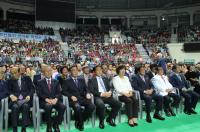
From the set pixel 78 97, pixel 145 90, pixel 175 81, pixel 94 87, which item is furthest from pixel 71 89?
pixel 175 81

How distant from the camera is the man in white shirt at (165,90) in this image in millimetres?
8836

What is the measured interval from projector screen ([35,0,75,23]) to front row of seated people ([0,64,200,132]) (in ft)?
87.5

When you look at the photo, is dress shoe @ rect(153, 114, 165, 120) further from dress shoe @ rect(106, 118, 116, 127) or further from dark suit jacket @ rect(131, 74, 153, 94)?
dress shoe @ rect(106, 118, 116, 127)

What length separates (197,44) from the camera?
30031 millimetres

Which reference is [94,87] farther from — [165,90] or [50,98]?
[165,90]

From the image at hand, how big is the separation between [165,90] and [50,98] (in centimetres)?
325

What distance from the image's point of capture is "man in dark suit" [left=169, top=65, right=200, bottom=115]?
9.41 meters

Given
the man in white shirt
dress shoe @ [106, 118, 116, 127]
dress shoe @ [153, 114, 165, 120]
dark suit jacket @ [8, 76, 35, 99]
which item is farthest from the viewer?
the man in white shirt

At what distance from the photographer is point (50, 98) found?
7082 mm

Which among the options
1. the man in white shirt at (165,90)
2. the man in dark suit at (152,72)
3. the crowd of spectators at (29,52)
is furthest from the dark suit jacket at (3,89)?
the crowd of spectators at (29,52)

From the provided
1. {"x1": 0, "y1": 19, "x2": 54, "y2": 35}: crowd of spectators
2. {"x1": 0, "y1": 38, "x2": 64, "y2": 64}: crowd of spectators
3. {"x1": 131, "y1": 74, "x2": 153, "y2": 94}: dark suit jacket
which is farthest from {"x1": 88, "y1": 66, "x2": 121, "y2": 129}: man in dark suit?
{"x1": 0, "y1": 19, "x2": 54, "y2": 35}: crowd of spectators

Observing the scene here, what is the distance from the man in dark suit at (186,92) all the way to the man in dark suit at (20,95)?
4229 mm

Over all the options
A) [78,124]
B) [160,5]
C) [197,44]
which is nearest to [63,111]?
[78,124]

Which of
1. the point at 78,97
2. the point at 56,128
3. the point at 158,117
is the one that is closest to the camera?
the point at 56,128
